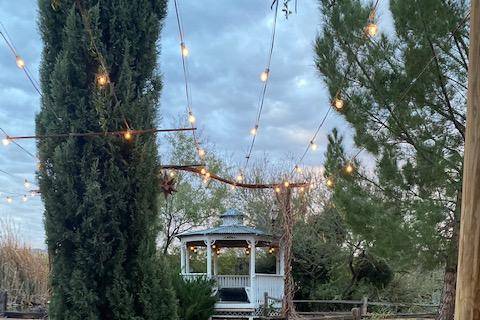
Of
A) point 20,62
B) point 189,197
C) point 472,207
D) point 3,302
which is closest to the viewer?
point 472,207

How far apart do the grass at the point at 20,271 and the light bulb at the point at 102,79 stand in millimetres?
7384

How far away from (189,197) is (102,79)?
13.3 meters

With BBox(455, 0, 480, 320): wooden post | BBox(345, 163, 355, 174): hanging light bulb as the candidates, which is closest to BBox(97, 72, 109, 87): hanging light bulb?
BBox(455, 0, 480, 320): wooden post

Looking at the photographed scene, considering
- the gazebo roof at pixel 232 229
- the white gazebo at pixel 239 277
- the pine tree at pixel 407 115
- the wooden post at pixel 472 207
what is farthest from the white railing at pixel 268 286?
the wooden post at pixel 472 207

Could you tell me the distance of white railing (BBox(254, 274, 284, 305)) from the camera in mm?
12453

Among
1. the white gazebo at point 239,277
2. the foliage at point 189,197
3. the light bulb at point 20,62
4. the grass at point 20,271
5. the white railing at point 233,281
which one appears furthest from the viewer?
the foliage at point 189,197

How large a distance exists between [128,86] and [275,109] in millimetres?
5513

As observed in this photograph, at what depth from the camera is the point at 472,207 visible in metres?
1.09

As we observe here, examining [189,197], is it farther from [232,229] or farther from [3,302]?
[3,302]

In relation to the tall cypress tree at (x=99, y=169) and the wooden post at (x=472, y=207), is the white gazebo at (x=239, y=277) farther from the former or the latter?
the wooden post at (x=472, y=207)

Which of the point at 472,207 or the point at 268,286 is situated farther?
the point at 268,286

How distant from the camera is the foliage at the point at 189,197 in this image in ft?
54.5

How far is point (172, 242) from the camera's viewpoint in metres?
17.1

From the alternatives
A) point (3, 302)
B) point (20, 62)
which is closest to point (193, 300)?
point (20, 62)
